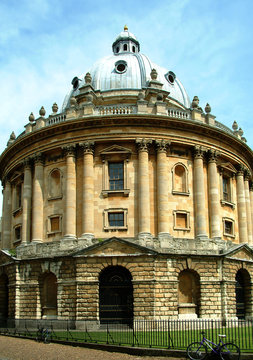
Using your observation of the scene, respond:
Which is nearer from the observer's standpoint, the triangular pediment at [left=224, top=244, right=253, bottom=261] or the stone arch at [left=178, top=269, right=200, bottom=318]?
the stone arch at [left=178, top=269, right=200, bottom=318]

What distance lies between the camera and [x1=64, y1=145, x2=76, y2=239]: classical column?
116ft

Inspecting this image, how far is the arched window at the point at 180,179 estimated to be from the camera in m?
36.9

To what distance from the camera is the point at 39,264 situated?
115 feet

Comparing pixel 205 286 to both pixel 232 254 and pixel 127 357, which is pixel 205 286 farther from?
pixel 127 357

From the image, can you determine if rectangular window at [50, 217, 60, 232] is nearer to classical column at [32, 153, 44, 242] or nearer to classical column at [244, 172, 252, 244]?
classical column at [32, 153, 44, 242]

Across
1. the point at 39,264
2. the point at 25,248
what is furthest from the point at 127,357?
the point at 25,248

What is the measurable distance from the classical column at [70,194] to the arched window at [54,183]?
170 centimetres

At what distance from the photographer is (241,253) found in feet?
120

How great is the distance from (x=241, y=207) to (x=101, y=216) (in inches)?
548

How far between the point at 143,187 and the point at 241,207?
11.3 metres

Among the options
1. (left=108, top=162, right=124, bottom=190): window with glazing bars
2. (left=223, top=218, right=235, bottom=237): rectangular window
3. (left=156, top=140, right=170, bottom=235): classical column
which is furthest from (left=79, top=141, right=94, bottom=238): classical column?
(left=223, top=218, right=235, bottom=237): rectangular window

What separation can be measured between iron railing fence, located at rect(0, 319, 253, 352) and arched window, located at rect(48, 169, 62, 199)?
407 inches

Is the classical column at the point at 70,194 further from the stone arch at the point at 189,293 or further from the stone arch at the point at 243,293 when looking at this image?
the stone arch at the point at 243,293

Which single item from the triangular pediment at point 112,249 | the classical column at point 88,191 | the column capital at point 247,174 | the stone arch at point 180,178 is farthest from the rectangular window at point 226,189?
the classical column at point 88,191
